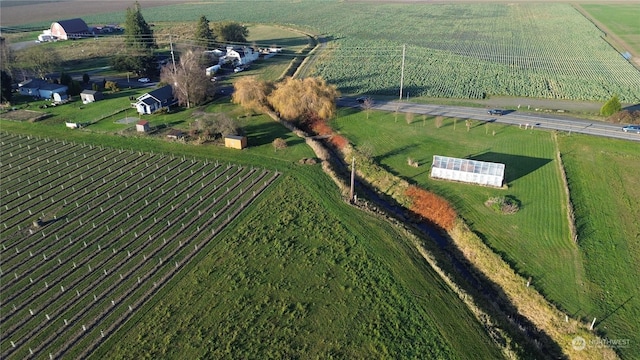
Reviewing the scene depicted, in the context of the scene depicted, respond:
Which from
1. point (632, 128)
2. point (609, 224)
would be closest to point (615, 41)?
point (632, 128)

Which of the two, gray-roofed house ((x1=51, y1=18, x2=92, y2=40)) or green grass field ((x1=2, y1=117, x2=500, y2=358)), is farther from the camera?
gray-roofed house ((x1=51, y1=18, x2=92, y2=40))

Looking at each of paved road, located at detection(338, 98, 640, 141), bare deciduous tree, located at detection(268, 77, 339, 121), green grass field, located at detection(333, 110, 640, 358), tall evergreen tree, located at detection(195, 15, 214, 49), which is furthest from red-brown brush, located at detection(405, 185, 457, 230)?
tall evergreen tree, located at detection(195, 15, 214, 49)

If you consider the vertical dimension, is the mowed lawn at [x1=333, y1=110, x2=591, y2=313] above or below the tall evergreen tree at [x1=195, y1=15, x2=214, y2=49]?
below

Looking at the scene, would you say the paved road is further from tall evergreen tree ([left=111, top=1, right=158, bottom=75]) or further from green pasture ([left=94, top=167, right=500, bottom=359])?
tall evergreen tree ([left=111, top=1, right=158, bottom=75])

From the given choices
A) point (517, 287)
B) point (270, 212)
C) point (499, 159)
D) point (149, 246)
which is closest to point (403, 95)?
point (499, 159)

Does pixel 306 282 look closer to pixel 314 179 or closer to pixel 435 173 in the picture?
pixel 314 179

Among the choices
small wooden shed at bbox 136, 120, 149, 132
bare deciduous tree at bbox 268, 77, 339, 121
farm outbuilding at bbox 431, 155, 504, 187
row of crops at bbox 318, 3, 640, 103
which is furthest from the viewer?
row of crops at bbox 318, 3, 640, 103

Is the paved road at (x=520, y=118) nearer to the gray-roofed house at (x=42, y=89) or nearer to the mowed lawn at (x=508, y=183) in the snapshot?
the mowed lawn at (x=508, y=183)

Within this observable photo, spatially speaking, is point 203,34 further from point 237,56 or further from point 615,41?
point 615,41
